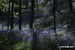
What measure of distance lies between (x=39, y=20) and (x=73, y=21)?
735 cm

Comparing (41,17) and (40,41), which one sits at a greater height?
(41,17)

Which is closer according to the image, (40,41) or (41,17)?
(40,41)

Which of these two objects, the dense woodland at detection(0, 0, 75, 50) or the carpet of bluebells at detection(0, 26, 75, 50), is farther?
the dense woodland at detection(0, 0, 75, 50)

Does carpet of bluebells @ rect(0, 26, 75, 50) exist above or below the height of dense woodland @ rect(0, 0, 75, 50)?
below

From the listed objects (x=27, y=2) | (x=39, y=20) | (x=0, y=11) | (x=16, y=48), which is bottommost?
(x=16, y=48)

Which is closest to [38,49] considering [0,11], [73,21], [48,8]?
[73,21]

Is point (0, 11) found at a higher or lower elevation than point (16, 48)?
higher

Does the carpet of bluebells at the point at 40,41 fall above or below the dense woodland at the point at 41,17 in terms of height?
below

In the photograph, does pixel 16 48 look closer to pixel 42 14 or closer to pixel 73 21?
pixel 73 21

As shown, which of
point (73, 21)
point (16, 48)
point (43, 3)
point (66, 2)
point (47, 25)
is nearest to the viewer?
point (16, 48)

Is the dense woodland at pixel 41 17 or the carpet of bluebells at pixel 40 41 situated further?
the dense woodland at pixel 41 17

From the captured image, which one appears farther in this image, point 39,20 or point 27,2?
point 27,2

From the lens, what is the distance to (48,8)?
84.8ft

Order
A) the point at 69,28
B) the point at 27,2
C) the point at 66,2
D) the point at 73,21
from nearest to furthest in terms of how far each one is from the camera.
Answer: the point at 69,28, the point at 73,21, the point at 66,2, the point at 27,2
